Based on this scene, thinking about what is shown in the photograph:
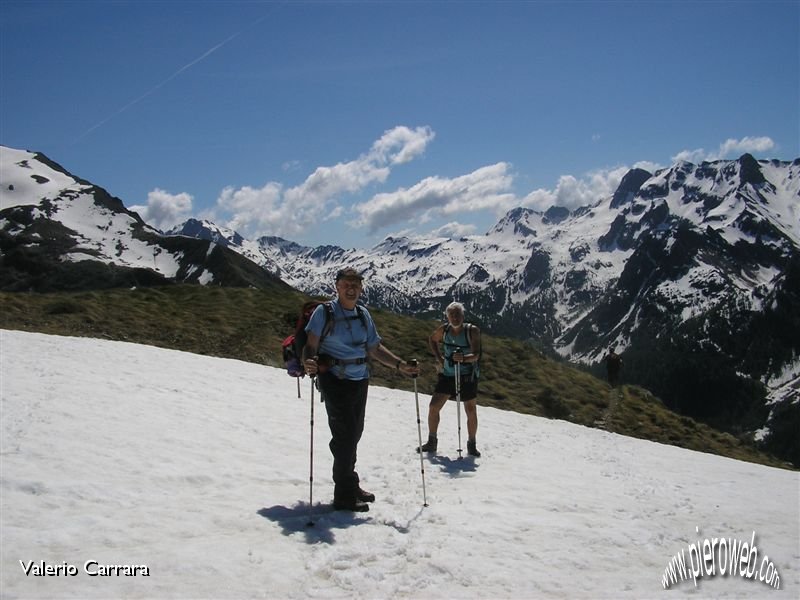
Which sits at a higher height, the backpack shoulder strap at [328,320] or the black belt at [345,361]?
the backpack shoulder strap at [328,320]

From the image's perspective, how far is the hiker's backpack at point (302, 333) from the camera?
9641 millimetres

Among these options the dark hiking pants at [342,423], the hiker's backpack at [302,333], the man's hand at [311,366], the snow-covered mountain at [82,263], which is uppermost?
the snow-covered mountain at [82,263]

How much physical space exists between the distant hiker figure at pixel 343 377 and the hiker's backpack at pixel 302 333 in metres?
0.06

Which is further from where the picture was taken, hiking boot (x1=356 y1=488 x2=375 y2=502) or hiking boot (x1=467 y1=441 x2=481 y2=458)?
hiking boot (x1=467 y1=441 x2=481 y2=458)

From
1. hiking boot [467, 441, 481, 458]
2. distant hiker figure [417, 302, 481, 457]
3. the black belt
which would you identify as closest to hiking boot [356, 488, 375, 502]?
the black belt

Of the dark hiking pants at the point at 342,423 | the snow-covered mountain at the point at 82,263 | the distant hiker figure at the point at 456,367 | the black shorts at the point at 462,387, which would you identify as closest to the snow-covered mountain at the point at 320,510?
the dark hiking pants at the point at 342,423

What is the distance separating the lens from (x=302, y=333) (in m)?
9.83

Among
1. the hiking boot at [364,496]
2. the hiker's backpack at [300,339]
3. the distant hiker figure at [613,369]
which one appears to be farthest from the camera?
the distant hiker figure at [613,369]

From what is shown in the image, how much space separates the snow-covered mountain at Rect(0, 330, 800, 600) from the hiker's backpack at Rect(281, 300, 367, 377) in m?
2.33

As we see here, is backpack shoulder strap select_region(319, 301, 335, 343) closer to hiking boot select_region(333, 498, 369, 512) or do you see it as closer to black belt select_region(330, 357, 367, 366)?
black belt select_region(330, 357, 367, 366)

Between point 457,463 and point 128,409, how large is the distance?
8.25 metres

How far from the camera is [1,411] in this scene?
41.9 feet

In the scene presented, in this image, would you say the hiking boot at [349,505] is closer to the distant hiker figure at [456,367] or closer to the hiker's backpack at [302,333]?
the hiker's backpack at [302,333]

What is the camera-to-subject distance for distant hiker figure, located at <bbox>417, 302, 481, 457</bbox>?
1437 cm
